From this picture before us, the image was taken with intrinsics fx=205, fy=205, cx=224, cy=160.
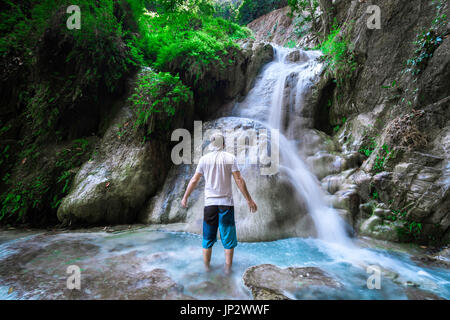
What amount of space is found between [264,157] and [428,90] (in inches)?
158

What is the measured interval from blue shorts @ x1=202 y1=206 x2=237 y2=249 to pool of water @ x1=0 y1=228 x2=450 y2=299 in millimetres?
432

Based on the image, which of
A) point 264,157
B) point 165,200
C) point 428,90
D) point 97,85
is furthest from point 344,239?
point 97,85

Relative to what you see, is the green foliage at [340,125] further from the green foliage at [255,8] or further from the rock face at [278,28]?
the green foliage at [255,8]

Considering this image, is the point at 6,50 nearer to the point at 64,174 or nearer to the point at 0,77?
the point at 0,77

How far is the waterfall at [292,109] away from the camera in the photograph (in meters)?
4.53

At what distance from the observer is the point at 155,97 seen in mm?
5719

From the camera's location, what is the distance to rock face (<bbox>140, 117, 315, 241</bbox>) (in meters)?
4.39

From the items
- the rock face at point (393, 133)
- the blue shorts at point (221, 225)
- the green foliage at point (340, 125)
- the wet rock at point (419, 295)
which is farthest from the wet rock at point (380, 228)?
the green foliage at point (340, 125)

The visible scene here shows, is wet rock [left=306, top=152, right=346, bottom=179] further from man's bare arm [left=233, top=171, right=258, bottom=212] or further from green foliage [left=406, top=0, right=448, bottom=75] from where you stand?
man's bare arm [left=233, top=171, right=258, bottom=212]

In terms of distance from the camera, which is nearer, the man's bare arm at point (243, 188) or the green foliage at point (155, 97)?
the man's bare arm at point (243, 188)

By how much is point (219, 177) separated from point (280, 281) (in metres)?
1.49

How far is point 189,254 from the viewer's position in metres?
3.47

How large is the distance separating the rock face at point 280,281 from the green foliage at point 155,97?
454 cm
